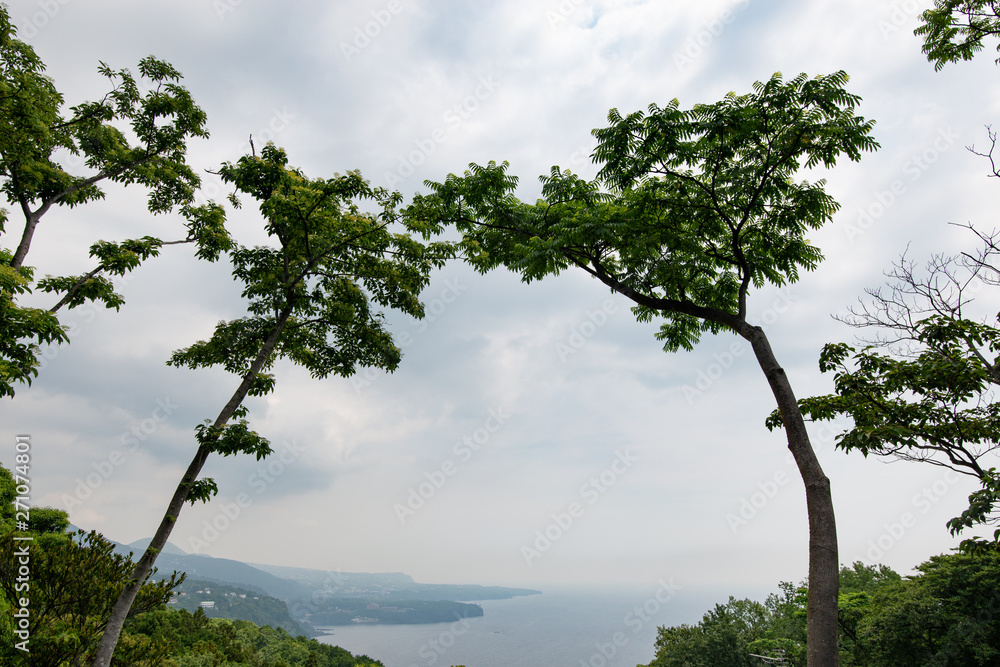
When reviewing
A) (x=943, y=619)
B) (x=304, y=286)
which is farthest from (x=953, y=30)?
(x=943, y=619)

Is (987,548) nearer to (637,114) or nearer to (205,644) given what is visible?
(637,114)

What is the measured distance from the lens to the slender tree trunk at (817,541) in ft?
13.7

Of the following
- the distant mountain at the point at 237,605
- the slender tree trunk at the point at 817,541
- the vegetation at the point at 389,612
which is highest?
the slender tree trunk at the point at 817,541

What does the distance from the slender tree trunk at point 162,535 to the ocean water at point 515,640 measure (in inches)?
2783

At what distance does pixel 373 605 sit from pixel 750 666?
147827 millimetres

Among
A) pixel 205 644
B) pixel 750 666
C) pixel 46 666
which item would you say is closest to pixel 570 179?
pixel 46 666

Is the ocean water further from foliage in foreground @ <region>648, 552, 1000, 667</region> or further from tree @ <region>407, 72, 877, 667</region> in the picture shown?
tree @ <region>407, 72, 877, 667</region>

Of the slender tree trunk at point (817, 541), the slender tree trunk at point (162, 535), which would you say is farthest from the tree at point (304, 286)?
the slender tree trunk at point (817, 541)

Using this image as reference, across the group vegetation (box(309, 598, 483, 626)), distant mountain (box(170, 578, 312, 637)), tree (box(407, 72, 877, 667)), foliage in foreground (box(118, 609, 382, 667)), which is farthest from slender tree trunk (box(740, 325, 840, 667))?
vegetation (box(309, 598, 483, 626))

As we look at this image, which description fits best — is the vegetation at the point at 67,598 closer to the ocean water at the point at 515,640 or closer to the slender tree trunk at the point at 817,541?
the slender tree trunk at the point at 817,541

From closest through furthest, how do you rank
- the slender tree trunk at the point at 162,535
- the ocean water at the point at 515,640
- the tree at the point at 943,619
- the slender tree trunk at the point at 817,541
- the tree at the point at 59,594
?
the slender tree trunk at the point at 817,541 < the slender tree trunk at the point at 162,535 < the tree at the point at 59,594 < the tree at the point at 943,619 < the ocean water at the point at 515,640

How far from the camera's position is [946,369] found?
5523mm

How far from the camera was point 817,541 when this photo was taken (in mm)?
4496

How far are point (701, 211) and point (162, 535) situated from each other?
8.37 metres
